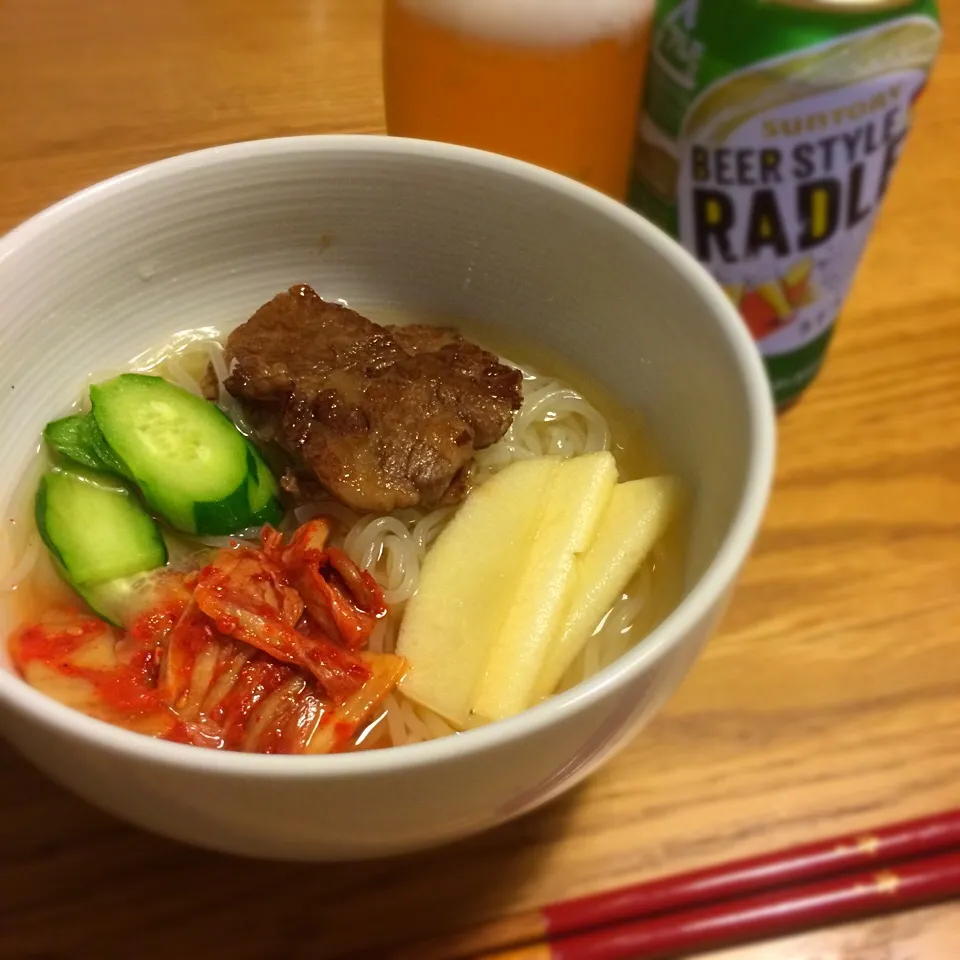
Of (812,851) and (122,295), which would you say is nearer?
(812,851)

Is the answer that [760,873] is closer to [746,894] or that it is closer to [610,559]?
[746,894]

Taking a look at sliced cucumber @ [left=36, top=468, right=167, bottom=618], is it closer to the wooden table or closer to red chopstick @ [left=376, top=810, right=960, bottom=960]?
the wooden table

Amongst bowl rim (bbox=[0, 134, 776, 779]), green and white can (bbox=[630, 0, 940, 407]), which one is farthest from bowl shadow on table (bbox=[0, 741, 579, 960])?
green and white can (bbox=[630, 0, 940, 407])

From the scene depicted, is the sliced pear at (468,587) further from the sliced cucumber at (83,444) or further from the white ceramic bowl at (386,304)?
the sliced cucumber at (83,444)

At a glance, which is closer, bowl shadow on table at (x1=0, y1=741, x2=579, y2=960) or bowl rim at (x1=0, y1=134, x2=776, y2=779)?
bowl rim at (x1=0, y1=134, x2=776, y2=779)

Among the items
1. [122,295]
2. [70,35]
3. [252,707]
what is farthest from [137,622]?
[70,35]

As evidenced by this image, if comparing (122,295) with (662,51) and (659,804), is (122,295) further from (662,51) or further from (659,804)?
(659,804)
